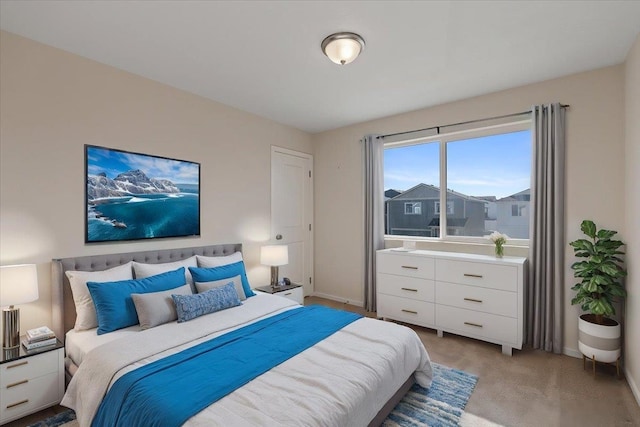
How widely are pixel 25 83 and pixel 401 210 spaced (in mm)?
4094

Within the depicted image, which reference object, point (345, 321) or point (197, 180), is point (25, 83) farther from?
point (345, 321)

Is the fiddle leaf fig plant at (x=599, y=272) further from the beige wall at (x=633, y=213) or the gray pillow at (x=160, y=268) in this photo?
the gray pillow at (x=160, y=268)

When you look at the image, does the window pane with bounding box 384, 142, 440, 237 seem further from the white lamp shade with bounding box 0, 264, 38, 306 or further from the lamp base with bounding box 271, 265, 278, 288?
the white lamp shade with bounding box 0, 264, 38, 306

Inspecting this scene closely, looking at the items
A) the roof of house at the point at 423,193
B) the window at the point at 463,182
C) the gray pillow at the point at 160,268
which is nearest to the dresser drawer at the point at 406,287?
the window at the point at 463,182

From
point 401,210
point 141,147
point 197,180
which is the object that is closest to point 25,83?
point 141,147

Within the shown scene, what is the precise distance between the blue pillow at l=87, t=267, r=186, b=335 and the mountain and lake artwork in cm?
56

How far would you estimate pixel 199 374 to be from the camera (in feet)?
5.63

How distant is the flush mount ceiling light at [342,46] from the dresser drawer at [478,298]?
255 cm

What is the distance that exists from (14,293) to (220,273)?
1462 millimetres

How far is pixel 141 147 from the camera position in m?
3.01

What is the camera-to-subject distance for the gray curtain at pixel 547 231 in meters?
3.04

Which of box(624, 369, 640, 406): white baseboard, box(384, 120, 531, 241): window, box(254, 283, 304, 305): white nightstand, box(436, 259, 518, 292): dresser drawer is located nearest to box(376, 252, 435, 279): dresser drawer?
box(436, 259, 518, 292): dresser drawer

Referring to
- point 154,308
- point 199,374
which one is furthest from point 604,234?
point 154,308

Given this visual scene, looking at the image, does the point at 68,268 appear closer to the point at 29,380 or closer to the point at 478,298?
the point at 29,380
